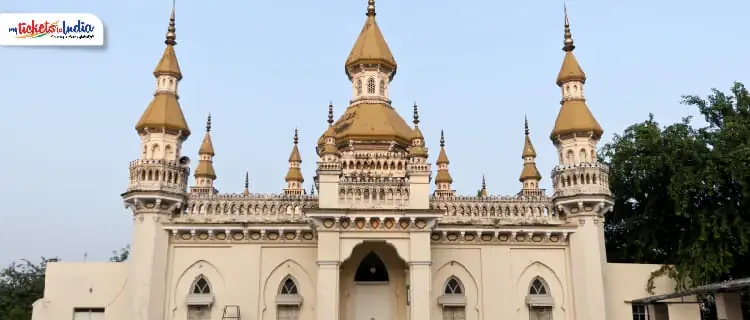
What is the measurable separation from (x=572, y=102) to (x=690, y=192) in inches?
200

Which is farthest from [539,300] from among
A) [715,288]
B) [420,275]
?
[715,288]

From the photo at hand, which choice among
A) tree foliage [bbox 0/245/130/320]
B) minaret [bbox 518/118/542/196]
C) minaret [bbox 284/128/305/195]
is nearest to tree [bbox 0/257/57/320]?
tree foliage [bbox 0/245/130/320]

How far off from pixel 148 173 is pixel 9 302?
2084 cm

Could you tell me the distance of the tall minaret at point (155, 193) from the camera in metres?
17.6

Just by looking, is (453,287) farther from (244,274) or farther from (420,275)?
(244,274)

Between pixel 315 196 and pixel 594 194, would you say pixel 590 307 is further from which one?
pixel 315 196

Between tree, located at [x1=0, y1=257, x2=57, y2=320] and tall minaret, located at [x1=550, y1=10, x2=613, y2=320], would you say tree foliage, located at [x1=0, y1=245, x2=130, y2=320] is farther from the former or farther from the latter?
tall minaret, located at [x1=550, y1=10, x2=613, y2=320]

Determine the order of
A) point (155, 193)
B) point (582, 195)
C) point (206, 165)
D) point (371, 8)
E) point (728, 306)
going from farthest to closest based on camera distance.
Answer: point (206, 165), point (371, 8), point (582, 195), point (155, 193), point (728, 306)

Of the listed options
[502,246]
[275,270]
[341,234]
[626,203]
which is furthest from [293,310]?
[626,203]

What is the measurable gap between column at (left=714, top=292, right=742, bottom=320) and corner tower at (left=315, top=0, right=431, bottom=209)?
8.23 m

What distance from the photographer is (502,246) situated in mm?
18969

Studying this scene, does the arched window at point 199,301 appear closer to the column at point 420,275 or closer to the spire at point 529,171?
the column at point 420,275

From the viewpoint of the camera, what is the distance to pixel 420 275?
667 inches

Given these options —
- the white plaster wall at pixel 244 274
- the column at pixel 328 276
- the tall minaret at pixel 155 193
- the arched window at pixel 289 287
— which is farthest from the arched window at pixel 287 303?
the tall minaret at pixel 155 193
